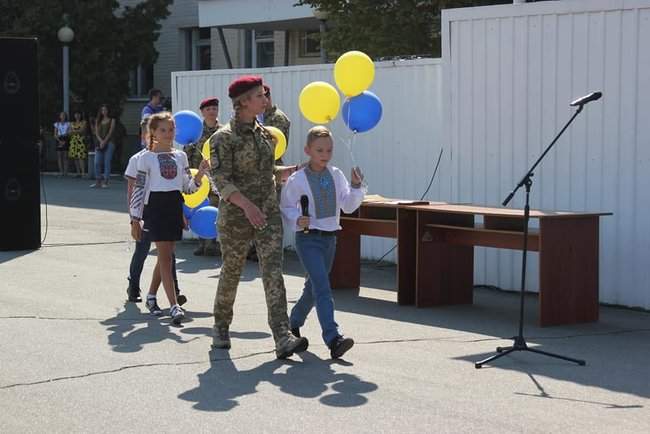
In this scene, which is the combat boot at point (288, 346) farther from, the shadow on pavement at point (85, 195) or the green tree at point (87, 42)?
the green tree at point (87, 42)

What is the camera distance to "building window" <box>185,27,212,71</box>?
39.7 metres

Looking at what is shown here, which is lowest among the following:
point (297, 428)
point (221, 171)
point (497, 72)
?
point (297, 428)

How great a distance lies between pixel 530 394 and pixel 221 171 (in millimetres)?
2687

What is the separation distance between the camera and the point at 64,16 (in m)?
35.9

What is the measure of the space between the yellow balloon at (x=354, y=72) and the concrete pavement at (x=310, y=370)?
206cm

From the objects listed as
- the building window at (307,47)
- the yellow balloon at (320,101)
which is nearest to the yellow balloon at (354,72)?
the yellow balloon at (320,101)

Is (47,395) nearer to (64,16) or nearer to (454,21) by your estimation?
(454,21)

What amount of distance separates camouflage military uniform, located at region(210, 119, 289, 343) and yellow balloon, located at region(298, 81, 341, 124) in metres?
2.62

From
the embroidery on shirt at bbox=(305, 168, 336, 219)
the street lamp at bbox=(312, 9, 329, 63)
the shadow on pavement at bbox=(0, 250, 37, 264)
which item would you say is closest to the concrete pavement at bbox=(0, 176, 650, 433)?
the embroidery on shirt at bbox=(305, 168, 336, 219)

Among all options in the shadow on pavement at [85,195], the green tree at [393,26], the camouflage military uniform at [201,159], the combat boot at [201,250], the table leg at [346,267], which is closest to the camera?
the table leg at [346,267]

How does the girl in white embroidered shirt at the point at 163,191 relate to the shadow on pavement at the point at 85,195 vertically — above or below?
above

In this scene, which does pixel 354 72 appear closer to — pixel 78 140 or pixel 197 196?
pixel 197 196

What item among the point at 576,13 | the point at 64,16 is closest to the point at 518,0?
the point at 576,13

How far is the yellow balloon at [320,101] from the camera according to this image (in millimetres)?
11688
